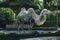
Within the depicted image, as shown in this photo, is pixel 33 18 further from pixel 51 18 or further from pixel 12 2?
pixel 12 2

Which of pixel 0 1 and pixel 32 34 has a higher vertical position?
pixel 0 1

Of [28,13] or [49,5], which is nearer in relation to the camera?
[28,13]

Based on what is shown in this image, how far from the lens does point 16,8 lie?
1736 centimetres

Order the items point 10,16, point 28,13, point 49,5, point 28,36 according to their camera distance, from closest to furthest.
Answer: point 28,36
point 28,13
point 10,16
point 49,5

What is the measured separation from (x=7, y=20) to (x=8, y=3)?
5.07 m

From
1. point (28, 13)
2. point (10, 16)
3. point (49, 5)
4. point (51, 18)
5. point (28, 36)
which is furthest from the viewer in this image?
point (49, 5)

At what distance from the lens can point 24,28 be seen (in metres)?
8.51

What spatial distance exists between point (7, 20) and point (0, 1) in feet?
12.7

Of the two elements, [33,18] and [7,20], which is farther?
[7,20]

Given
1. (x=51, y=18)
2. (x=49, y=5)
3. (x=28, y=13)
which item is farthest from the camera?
(x=49, y=5)

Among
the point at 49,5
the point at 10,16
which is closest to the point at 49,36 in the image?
the point at 10,16

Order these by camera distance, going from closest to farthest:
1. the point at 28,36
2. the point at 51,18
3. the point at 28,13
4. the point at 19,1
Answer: the point at 28,36, the point at 28,13, the point at 51,18, the point at 19,1

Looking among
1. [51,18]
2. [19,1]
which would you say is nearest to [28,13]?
[51,18]

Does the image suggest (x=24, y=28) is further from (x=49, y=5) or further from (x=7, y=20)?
(x=49, y=5)
